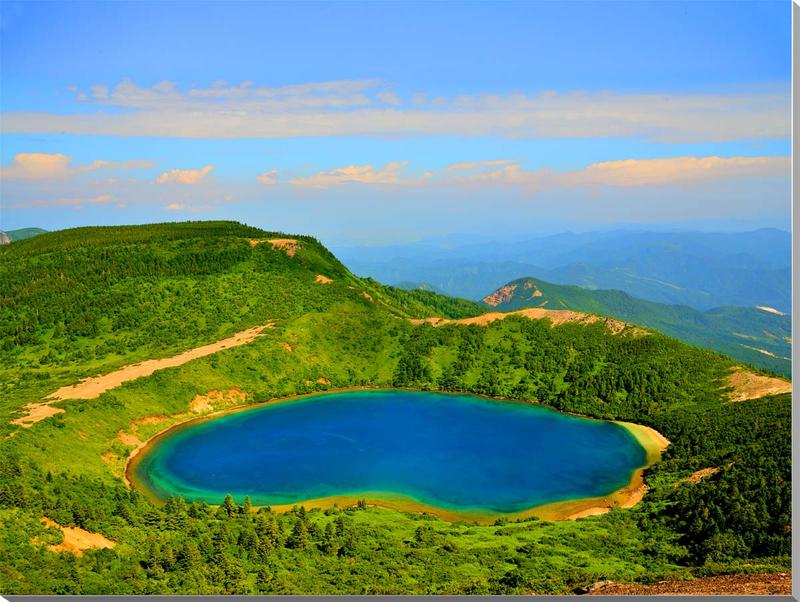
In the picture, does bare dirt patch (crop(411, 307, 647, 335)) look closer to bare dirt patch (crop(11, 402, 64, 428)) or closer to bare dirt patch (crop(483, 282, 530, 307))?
bare dirt patch (crop(11, 402, 64, 428))

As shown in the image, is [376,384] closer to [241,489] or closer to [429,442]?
[429,442]

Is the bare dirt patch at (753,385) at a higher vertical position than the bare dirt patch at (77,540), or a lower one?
higher

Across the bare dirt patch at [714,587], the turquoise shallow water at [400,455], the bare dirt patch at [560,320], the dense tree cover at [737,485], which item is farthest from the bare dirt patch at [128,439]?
the dense tree cover at [737,485]

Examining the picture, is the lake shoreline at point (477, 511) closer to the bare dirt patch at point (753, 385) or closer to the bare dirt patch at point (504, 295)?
the bare dirt patch at point (753, 385)

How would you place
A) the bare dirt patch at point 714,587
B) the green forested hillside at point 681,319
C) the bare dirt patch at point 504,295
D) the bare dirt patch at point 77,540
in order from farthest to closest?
the bare dirt patch at point 504,295 → the green forested hillside at point 681,319 → the bare dirt patch at point 77,540 → the bare dirt patch at point 714,587

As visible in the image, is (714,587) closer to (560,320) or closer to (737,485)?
(737,485)

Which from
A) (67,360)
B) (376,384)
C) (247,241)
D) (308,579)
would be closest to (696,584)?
(308,579)
